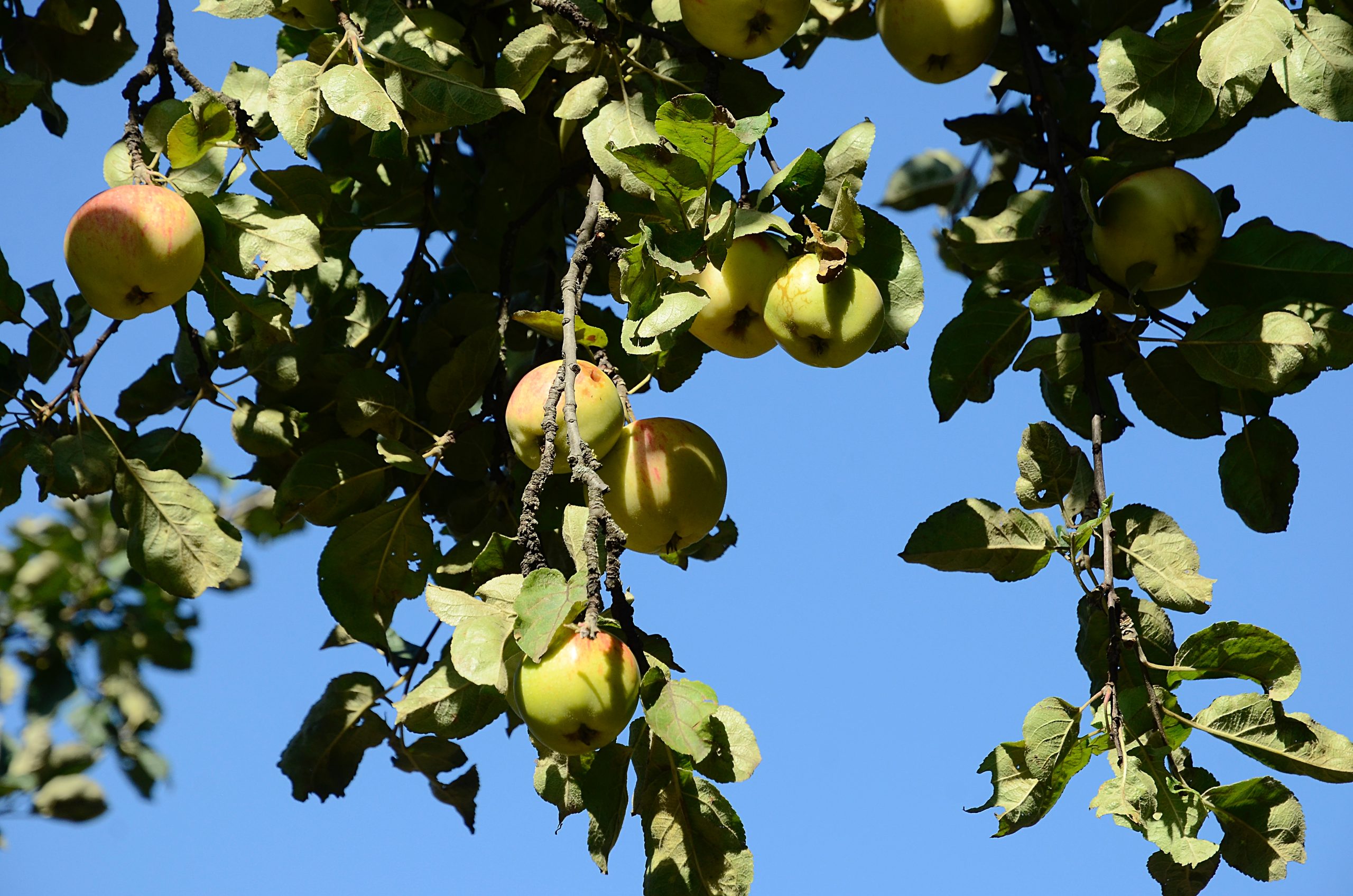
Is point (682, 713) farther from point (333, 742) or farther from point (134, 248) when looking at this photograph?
point (333, 742)

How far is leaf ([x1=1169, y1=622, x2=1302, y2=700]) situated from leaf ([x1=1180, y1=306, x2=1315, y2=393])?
317mm

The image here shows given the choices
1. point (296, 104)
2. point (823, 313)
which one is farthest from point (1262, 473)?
point (296, 104)

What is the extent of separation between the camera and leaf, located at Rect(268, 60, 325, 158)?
1.40m

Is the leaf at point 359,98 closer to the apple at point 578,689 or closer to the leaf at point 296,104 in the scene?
the leaf at point 296,104

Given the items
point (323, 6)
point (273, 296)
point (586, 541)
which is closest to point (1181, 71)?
point (586, 541)

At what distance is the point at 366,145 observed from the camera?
6.45 ft

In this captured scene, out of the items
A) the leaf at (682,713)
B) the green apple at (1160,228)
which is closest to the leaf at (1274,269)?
the green apple at (1160,228)

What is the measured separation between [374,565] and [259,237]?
0.49m

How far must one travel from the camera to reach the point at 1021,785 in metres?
1.44

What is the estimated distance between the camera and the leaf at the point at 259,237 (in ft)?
4.86

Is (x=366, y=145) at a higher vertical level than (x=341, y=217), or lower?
higher

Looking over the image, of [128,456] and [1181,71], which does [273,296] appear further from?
[1181,71]

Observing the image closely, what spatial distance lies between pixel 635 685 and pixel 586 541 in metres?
0.16

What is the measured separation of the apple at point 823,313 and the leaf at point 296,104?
599mm
